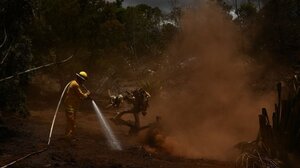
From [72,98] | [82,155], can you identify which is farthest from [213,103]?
[82,155]

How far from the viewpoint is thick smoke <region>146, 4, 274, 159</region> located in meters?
13.8

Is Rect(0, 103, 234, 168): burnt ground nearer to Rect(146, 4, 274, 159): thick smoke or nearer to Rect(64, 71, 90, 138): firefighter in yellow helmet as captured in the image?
Rect(64, 71, 90, 138): firefighter in yellow helmet

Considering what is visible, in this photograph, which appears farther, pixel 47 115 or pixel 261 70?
pixel 261 70

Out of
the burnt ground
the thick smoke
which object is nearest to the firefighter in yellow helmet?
the burnt ground

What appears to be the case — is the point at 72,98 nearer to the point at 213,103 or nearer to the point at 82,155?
the point at 82,155

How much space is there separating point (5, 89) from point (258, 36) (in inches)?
913

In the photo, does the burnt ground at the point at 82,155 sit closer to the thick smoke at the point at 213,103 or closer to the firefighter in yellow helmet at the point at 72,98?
the firefighter in yellow helmet at the point at 72,98

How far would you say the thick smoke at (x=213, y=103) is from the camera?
13.8 meters

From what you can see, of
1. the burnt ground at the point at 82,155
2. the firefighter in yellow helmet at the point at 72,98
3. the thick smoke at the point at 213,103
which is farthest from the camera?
the thick smoke at the point at 213,103

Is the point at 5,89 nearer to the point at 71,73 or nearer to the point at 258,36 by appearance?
the point at 71,73

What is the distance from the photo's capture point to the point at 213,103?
18125 mm

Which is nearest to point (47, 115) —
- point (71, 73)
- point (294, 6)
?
point (71, 73)

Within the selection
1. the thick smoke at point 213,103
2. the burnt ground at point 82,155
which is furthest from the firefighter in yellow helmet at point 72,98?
the thick smoke at point 213,103

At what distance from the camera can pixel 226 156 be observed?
12.0 meters
